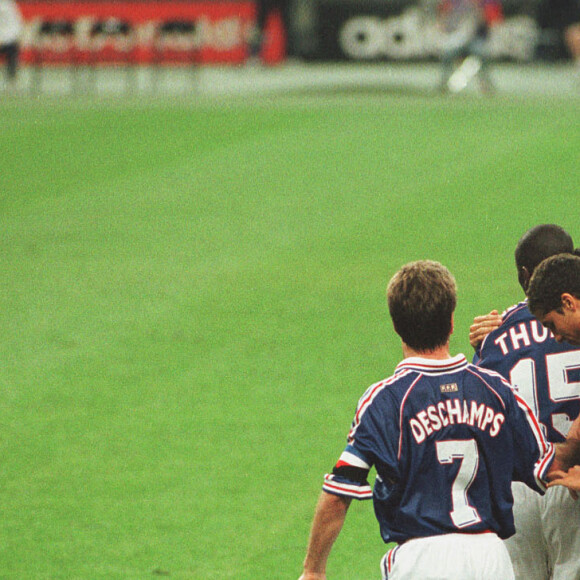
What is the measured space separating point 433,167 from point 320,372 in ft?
30.9

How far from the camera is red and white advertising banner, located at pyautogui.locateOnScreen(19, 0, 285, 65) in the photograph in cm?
3072

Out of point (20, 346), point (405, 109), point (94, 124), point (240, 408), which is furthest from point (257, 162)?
point (240, 408)

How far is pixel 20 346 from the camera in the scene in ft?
31.8

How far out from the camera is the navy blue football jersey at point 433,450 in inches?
148

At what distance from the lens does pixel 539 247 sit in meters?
4.55

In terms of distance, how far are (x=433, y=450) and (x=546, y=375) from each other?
31.2 inches

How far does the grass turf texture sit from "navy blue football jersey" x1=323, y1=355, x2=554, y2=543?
2.07 m

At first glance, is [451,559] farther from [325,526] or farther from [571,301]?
[571,301]

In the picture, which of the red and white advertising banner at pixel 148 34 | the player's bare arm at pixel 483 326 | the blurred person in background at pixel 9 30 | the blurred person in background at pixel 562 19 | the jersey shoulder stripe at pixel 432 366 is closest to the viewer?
the jersey shoulder stripe at pixel 432 366

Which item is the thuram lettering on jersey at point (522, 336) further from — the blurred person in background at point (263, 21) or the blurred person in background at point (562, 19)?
the blurred person in background at point (263, 21)

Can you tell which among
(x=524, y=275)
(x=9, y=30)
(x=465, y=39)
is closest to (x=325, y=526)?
(x=524, y=275)

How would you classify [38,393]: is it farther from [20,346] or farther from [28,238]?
[28,238]

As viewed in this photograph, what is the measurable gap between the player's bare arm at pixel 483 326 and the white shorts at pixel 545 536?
0.57 m

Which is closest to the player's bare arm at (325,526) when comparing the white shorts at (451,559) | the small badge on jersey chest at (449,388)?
the white shorts at (451,559)
